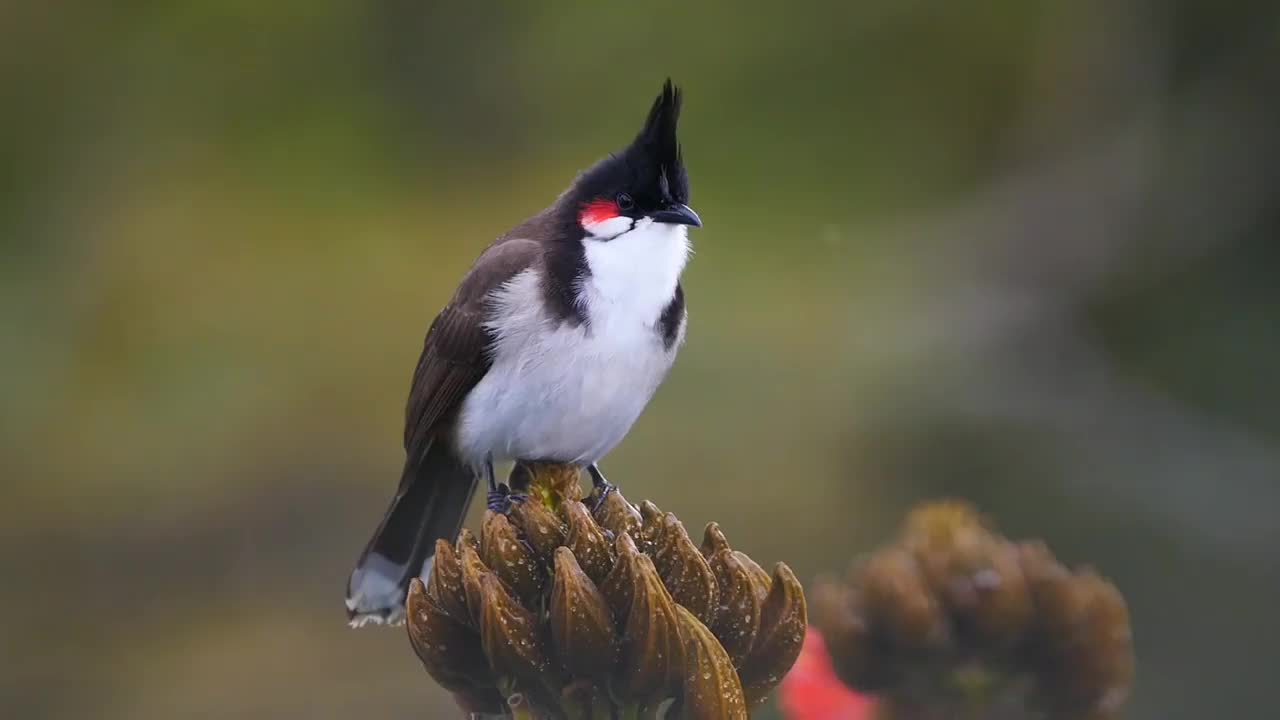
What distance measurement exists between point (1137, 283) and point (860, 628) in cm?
415

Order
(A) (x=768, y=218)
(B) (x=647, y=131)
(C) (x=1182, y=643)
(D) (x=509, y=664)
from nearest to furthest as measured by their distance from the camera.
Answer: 1. (D) (x=509, y=664)
2. (B) (x=647, y=131)
3. (C) (x=1182, y=643)
4. (A) (x=768, y=218)

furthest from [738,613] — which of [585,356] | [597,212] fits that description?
[597,212]

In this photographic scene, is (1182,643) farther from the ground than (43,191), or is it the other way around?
(43,191)

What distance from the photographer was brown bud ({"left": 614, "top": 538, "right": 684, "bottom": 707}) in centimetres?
103

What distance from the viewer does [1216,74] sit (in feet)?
16.9

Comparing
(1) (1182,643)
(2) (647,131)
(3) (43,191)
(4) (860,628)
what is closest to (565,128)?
(3) (43,191)

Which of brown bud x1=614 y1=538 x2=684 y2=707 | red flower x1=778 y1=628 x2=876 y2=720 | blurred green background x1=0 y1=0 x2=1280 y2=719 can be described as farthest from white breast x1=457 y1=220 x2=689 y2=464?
blurred green background x1=0 y1=0 x2=1280 y2=719

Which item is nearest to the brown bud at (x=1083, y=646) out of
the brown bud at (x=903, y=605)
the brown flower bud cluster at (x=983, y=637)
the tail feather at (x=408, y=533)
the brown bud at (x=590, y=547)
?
the brown flower bud cluster at (x=983, y=637)

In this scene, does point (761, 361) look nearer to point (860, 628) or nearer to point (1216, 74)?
point (1216, 74)

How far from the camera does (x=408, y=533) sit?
1981 mm

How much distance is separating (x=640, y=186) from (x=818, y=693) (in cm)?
73

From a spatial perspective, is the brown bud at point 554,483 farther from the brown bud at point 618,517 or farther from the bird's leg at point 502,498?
the brown bud at point 618,517

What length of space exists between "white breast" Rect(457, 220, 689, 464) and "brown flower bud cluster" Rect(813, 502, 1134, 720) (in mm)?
584

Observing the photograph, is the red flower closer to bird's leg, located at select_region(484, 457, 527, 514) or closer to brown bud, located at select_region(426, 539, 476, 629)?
bird's leg, located at select_region(484, 457, 527, 514)
